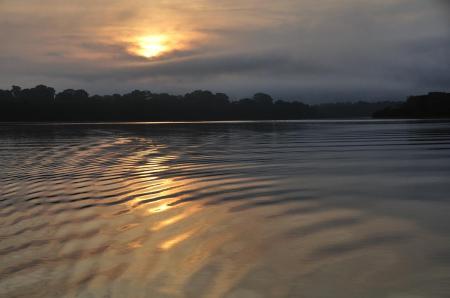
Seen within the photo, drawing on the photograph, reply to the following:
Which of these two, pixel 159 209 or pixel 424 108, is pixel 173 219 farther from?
pixel 424 108

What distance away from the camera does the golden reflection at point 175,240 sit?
5.94 m

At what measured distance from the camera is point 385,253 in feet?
18.1

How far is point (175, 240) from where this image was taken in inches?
245

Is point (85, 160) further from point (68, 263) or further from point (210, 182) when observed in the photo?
point (68, 263)

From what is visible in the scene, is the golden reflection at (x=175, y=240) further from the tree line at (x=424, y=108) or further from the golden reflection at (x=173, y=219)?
the tree line at (x=424, y=108)


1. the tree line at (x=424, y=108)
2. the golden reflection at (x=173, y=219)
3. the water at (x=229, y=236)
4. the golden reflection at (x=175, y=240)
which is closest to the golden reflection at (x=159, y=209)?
the water at (x=229, y=236)

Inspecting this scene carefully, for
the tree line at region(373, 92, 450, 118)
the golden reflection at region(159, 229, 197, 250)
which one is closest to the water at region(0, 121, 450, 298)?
the golden reflection at region(159, 229, 197, 250)

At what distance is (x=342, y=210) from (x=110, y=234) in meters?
3.96

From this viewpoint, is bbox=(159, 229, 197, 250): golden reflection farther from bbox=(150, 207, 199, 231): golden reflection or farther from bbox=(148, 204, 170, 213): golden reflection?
bbox=(148, 204, 170, 213): golden reflection

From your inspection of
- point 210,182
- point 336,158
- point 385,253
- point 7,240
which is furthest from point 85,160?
point 385,253

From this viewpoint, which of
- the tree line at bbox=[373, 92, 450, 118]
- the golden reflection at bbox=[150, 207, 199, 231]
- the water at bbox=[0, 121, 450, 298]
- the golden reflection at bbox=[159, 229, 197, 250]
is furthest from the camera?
the tree line at bbox=[373, 92, 450, 118]

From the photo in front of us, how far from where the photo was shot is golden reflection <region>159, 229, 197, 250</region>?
5945 millimetres

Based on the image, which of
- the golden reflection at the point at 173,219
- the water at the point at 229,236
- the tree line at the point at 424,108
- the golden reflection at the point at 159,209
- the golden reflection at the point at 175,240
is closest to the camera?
the water at the point at 229,236

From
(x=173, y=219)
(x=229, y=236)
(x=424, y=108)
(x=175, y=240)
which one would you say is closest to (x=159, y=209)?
(x=173, y=219)
